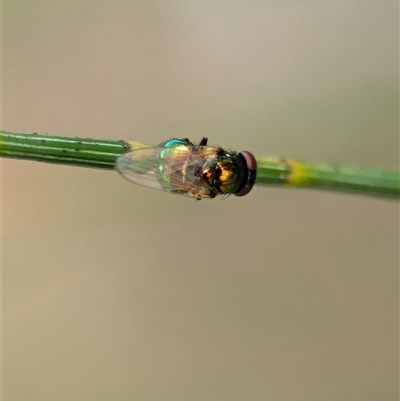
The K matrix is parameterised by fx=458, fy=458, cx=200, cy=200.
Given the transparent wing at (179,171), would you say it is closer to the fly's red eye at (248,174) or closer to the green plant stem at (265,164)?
the fly's red eye at (248,174)

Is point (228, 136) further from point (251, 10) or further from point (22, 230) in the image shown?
point (22, 230)

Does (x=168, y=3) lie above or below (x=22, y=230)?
above

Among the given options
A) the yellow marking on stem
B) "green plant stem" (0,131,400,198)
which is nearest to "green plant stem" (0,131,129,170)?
"green plant stem" (0,131,400,198)

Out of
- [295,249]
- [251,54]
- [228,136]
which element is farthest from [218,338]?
[251,54]

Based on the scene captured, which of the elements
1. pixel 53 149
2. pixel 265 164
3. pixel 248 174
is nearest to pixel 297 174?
pixel 265 164

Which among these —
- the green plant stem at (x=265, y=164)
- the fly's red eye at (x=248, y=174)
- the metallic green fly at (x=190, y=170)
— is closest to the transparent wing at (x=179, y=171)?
the metallic green fly at (x=190, y=170)

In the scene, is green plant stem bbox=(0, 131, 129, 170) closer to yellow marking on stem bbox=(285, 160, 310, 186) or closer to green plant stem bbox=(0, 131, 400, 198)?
green plant stem bbox=(0, 131, 400, 198)

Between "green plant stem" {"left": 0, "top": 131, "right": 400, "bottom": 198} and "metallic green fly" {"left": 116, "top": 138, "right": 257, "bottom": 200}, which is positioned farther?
"metallic green fly" {"left": 116, "top": 138, "right": 257, "bottom": 200}

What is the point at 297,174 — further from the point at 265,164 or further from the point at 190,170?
the point at 190,170
